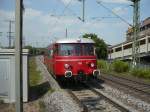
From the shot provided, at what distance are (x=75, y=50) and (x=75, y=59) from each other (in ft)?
1.73

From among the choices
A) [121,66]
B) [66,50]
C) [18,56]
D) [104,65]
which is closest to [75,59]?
[66,50]

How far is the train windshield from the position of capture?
1870 centimetres

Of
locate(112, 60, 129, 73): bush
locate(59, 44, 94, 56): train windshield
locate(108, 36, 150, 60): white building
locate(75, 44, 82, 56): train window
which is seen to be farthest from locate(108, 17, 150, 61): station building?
locate(75, 44, 82, 56): train window

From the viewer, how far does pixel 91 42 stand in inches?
755

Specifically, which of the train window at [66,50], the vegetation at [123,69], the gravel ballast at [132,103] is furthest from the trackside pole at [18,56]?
the vegetation at [123,69]

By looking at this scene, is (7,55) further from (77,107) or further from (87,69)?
(87,69)

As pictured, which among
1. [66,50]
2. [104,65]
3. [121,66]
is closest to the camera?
[66,50]

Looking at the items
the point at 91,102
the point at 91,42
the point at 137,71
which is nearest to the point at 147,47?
the point at 137,71

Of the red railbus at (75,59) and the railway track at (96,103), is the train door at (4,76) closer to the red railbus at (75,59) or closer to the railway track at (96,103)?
A: the railway track at (96,103)

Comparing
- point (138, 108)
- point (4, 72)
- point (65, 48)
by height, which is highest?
point (65, 48)

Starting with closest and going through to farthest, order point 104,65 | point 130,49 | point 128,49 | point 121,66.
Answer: point 121,66, point 104,65, point 130,49, point 128,49

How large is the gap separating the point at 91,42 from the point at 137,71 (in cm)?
1244

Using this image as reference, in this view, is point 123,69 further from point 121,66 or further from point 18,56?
point 18,56

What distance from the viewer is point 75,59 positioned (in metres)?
18.5
